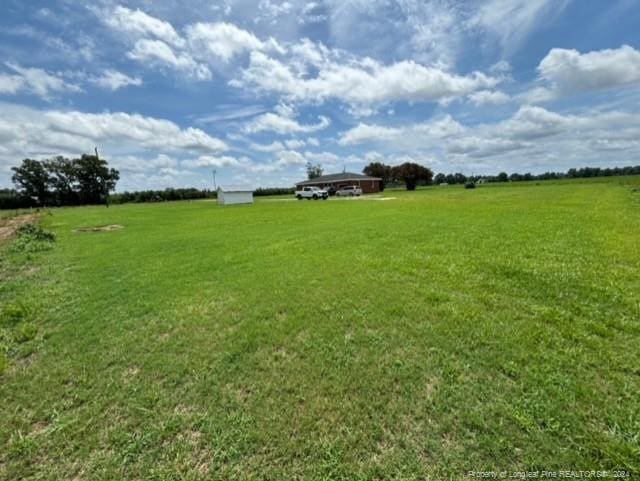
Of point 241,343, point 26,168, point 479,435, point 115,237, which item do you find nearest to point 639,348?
point 479,435

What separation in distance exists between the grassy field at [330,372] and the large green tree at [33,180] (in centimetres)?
7314

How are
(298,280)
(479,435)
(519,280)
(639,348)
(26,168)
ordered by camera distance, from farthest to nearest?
(26,168), (298,280), (519,280), (639,348), (479,435)

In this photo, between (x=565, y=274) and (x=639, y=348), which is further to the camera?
(x=565, y=274)

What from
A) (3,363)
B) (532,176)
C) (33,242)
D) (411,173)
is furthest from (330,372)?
(532,176)

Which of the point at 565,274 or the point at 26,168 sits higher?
the point at 26,168

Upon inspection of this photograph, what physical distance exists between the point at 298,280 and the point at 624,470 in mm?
4600

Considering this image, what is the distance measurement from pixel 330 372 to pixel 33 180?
264 feet

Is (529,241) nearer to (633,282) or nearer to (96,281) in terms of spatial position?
(633,282)

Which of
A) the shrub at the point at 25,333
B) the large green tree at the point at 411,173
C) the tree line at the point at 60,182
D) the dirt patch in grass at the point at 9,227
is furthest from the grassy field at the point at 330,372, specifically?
the tree line at the point at 60,182

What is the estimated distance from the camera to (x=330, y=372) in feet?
10.1

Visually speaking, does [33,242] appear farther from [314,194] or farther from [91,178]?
[91,178]

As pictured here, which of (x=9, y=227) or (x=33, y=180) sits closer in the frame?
(x=9, y=227)

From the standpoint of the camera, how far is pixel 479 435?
7.44ft

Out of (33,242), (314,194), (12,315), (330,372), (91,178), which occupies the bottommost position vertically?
(330,372)
